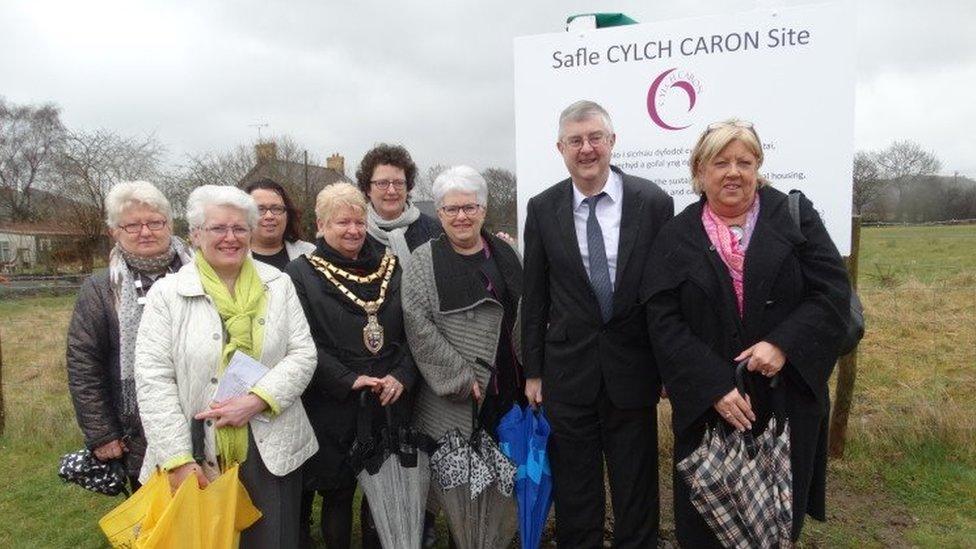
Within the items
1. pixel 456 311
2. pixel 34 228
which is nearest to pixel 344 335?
pixel 456 311

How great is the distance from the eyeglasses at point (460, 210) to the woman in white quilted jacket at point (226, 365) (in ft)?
2.60

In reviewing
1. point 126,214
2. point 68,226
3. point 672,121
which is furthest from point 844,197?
point 68,226

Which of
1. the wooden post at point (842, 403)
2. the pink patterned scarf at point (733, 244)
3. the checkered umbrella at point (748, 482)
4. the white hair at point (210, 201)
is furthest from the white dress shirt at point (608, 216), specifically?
the wooden post at point (842, 403)

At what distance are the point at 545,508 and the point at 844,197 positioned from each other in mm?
2087

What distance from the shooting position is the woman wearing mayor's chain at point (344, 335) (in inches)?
124

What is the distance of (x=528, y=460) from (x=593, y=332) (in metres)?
0.75

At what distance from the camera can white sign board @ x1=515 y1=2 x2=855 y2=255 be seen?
3.23 m

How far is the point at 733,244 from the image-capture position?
2.66 m

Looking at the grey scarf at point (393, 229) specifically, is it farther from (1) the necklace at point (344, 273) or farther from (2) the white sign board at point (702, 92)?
(2) the white sign board at point (702, 92)

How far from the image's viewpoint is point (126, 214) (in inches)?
121

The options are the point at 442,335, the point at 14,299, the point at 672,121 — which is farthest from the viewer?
the point at 14,299

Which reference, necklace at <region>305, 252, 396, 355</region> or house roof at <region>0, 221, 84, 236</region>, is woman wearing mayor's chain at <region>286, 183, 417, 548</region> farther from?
house roof at <region>0, 221, 84, 236</region>

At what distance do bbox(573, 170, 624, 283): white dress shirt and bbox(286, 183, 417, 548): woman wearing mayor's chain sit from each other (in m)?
0.94

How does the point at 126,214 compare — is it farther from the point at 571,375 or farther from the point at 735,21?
the point at 735,21
